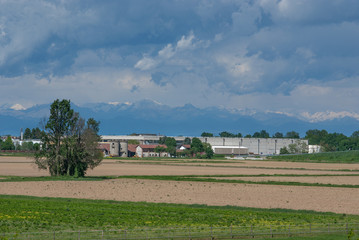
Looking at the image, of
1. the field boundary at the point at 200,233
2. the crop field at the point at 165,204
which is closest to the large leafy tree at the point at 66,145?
the crop field at the point at 165,204

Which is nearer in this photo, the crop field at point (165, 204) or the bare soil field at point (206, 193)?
the crop field at point (165, 204)

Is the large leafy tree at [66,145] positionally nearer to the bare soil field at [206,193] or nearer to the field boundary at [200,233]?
the bare soil field at [206,193]

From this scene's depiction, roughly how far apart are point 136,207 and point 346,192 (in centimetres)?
3549

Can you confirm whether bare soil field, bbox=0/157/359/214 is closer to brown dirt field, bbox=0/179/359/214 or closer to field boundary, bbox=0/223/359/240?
brown dirt field, bbox=0/179/359/214

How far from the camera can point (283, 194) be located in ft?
243

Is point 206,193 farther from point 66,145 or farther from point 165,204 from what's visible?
point 66,145

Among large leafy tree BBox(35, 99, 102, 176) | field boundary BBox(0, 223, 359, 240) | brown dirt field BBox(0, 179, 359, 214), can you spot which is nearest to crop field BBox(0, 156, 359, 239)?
brown dirt field BBox(0, 179, 359, 214)

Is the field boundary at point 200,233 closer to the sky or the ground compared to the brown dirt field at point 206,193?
closer to the ground

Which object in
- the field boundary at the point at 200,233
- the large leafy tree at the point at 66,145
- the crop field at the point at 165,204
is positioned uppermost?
the large leafy tree at the point at 66,145

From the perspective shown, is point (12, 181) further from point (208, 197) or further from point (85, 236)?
point (85, 236)

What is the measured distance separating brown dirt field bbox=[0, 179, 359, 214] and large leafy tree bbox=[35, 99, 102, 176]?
1124cm

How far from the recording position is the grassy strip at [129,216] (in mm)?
45250

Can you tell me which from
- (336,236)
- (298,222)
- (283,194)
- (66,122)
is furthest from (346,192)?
(66,122)

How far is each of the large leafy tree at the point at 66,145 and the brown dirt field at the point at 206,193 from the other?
1124 centimetres
